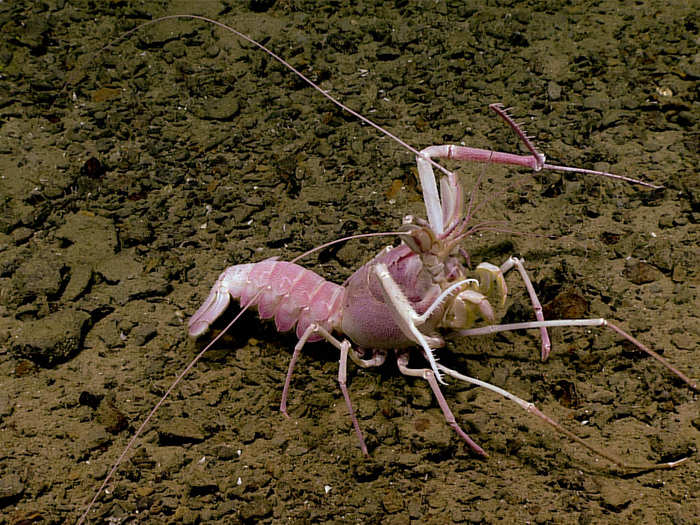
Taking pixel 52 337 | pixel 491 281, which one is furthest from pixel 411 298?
pixel 52 337

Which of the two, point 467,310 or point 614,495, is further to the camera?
point 467,310

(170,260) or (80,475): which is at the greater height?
(170,260)

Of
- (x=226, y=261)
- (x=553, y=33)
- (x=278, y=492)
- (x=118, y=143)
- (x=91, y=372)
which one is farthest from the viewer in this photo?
(x=553, y=33)

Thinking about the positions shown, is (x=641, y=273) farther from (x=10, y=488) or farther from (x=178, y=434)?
(x=10, y=488)

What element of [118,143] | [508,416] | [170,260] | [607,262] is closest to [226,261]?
[170,260]

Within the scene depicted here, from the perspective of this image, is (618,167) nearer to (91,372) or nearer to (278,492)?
(278,492)

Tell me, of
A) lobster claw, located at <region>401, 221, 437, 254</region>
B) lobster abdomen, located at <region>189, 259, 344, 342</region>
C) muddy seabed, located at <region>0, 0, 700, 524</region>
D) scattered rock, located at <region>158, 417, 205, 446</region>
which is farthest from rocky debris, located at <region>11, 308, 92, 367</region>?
lobster claw, located at <region>401, 221, 437, 254</region>

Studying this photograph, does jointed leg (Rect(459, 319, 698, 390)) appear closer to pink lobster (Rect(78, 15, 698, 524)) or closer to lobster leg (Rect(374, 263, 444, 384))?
pink lobster (Rect(78, 15, 698, 524))

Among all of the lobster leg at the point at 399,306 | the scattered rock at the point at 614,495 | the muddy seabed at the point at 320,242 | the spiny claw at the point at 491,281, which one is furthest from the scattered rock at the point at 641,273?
the lobster leg at the point at 399,306
